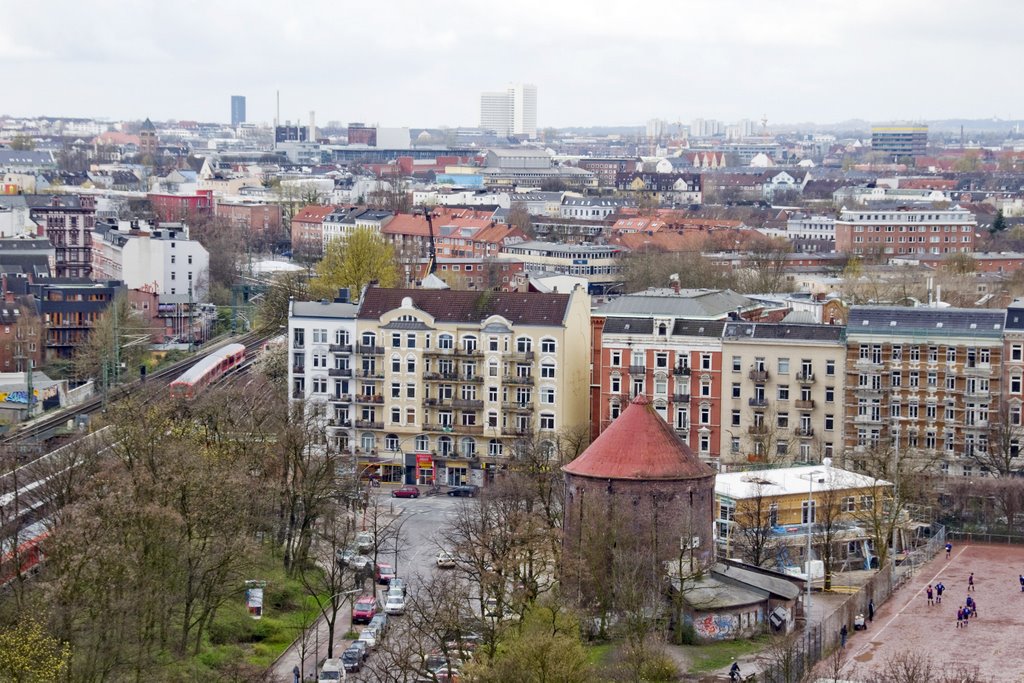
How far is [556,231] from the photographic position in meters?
164

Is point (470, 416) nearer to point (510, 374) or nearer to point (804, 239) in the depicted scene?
point (510, 374)

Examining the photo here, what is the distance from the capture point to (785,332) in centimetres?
6981

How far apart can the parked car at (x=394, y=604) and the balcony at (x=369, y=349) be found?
19434mm

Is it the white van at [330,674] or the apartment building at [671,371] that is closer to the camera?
the white van at [330,674]

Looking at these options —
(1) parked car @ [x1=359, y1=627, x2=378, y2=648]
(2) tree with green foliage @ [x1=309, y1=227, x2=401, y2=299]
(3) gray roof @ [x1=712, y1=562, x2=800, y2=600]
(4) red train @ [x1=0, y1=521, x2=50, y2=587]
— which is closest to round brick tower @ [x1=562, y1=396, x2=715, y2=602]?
(3) gray roof @ [x1=712, y1=562, x2=800, y2=600]

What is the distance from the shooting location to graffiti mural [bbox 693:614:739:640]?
5081cm

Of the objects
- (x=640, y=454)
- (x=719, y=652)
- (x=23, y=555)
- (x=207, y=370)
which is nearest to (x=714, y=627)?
(x=719, y=652)

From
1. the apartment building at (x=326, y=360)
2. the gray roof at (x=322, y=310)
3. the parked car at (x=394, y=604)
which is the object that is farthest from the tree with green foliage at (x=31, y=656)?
the gray roof at (x=322, y=310)

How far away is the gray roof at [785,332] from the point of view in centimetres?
6956

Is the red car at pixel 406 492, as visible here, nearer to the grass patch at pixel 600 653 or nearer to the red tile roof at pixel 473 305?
the red tile roof at pixel 473 305

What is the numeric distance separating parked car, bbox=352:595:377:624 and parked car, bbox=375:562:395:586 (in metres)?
2.81

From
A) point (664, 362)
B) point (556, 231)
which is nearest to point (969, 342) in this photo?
point (664, 362)

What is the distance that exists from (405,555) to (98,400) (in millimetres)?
30185

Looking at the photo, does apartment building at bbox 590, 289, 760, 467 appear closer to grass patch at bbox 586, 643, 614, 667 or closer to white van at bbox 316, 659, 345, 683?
grass patch at bbox 586, 643, 614, 667
